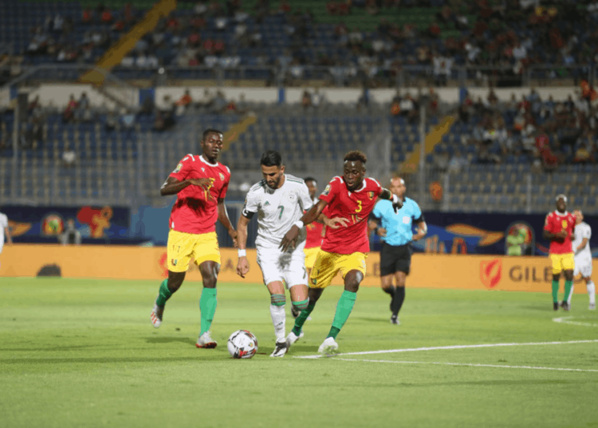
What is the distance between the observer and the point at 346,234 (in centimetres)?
1233

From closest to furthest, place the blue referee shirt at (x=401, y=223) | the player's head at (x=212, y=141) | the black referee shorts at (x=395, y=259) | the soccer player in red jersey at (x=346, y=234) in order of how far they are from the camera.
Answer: the soccer player in red jersey at (x=346, y=234) < the player's head at (x=212, y=141) < the black referee shorts at (x=395, y=259) < the blue referee shirt at (x=401, y=223)

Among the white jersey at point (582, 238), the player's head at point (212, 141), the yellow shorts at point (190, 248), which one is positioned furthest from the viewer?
the white jersey at point (582, 238)

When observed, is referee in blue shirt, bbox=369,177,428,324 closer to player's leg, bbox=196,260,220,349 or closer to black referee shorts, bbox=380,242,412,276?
black referee shorts, bbox=380,242,412,276

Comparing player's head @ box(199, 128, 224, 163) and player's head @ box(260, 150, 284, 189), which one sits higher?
player's head @ box(199, 128, 224, 163)

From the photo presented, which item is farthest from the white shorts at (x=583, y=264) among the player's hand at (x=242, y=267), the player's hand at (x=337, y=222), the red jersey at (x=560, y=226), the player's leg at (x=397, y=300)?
the player's hand at (x=242, y=267)

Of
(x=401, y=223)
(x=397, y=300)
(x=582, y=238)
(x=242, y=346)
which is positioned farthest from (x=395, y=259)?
(x=582, y=238)

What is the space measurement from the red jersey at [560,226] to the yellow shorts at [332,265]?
10.2 m

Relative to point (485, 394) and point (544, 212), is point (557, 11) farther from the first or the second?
point (485, 394)

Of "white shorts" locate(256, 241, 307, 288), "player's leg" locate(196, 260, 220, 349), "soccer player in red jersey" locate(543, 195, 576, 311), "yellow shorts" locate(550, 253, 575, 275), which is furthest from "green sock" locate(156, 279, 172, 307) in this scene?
"yellow shorts" locate(550, 253, 575, 275)

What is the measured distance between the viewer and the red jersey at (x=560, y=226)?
21.6 metres

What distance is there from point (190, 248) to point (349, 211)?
2.22m

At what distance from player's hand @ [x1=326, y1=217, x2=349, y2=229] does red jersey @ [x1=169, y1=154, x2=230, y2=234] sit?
1544 mm

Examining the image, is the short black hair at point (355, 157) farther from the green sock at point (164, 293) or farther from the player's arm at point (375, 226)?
the player's arm at point (375, 226)

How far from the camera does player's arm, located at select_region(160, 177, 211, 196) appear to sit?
12281mm
